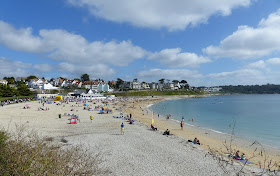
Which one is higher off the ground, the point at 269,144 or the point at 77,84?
the point at 77,84

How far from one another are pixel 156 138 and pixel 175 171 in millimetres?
7376

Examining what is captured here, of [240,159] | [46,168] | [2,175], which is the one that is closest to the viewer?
[2,175]

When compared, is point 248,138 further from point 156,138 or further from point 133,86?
point 133,86

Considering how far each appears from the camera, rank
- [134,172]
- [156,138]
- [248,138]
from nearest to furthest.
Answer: [134,172]
[156,138]
[248,138]

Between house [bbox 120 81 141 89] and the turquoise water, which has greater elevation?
house [bbox 120 81 141 89]

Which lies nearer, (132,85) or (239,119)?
(239,119)

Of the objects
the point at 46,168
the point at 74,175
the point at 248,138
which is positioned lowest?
the point at 248,138

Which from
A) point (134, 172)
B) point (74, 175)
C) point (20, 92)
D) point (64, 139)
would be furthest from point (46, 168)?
point (20, 92)

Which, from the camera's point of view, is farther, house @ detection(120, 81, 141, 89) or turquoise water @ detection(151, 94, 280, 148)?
house @ detection(120, 81, 141, 89)

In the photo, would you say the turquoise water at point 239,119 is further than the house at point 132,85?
No

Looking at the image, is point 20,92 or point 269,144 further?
point 20,92

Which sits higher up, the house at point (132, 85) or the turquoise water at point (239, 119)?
the house at point (132, 85)

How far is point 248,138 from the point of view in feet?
71.4

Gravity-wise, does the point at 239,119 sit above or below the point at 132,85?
below
